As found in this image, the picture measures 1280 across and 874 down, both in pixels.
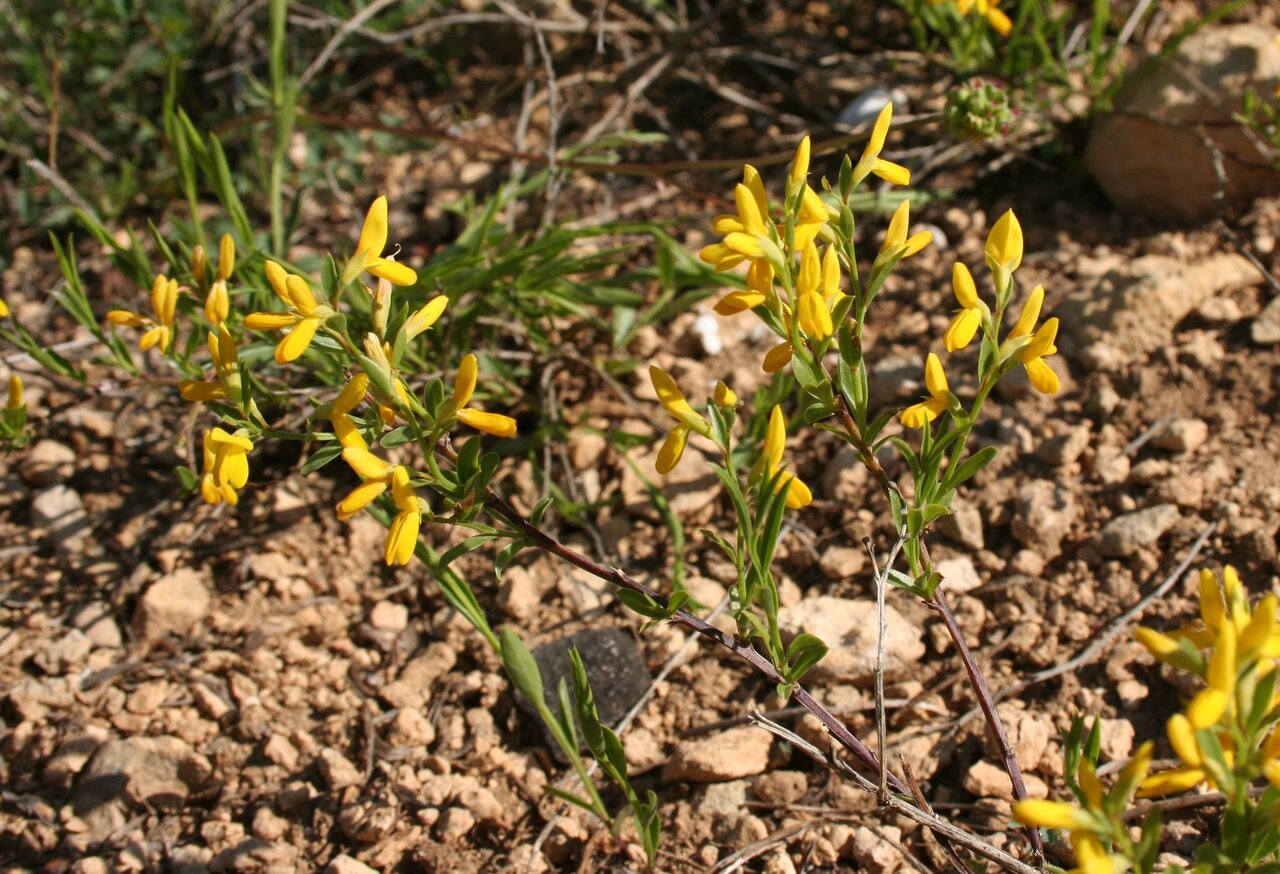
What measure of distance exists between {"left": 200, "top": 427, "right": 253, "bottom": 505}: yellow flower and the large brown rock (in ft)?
9.32

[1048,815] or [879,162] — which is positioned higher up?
[879,162]

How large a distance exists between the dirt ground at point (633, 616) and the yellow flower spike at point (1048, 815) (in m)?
0.82

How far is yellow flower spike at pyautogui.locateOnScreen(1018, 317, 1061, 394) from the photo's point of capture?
5.80 ft

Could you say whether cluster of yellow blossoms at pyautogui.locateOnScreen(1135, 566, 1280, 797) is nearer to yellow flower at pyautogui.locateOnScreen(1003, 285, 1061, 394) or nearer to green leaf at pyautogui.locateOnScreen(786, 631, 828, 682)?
yellow flower at pyautogui.locateOnScreen(1003, 285, 1061, 394)

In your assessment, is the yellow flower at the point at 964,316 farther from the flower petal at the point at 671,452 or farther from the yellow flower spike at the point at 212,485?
the yellow flower spike at the point at 212,485

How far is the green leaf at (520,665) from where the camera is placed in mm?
2260

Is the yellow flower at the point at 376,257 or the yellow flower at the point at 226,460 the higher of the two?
the yellow flower at the point at 376,257

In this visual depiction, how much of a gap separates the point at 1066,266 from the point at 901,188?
63 cm

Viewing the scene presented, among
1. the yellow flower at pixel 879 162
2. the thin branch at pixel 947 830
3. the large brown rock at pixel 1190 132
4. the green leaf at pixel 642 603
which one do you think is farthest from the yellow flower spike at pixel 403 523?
the large brown rock at pixel 1190 132

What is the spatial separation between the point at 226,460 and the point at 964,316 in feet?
4.22

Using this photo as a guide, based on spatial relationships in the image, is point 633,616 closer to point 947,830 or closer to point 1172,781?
point 947,830

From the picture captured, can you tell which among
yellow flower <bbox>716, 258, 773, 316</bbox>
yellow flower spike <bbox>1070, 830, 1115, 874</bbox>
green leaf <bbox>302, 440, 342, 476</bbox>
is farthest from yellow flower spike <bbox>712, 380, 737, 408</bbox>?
yellow flower spike <bbox>1070, 830, 1115, 874</bbox>

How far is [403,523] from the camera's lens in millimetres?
1792

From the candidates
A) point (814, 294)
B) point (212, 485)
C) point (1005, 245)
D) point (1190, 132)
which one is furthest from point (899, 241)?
point (1190, 132)
